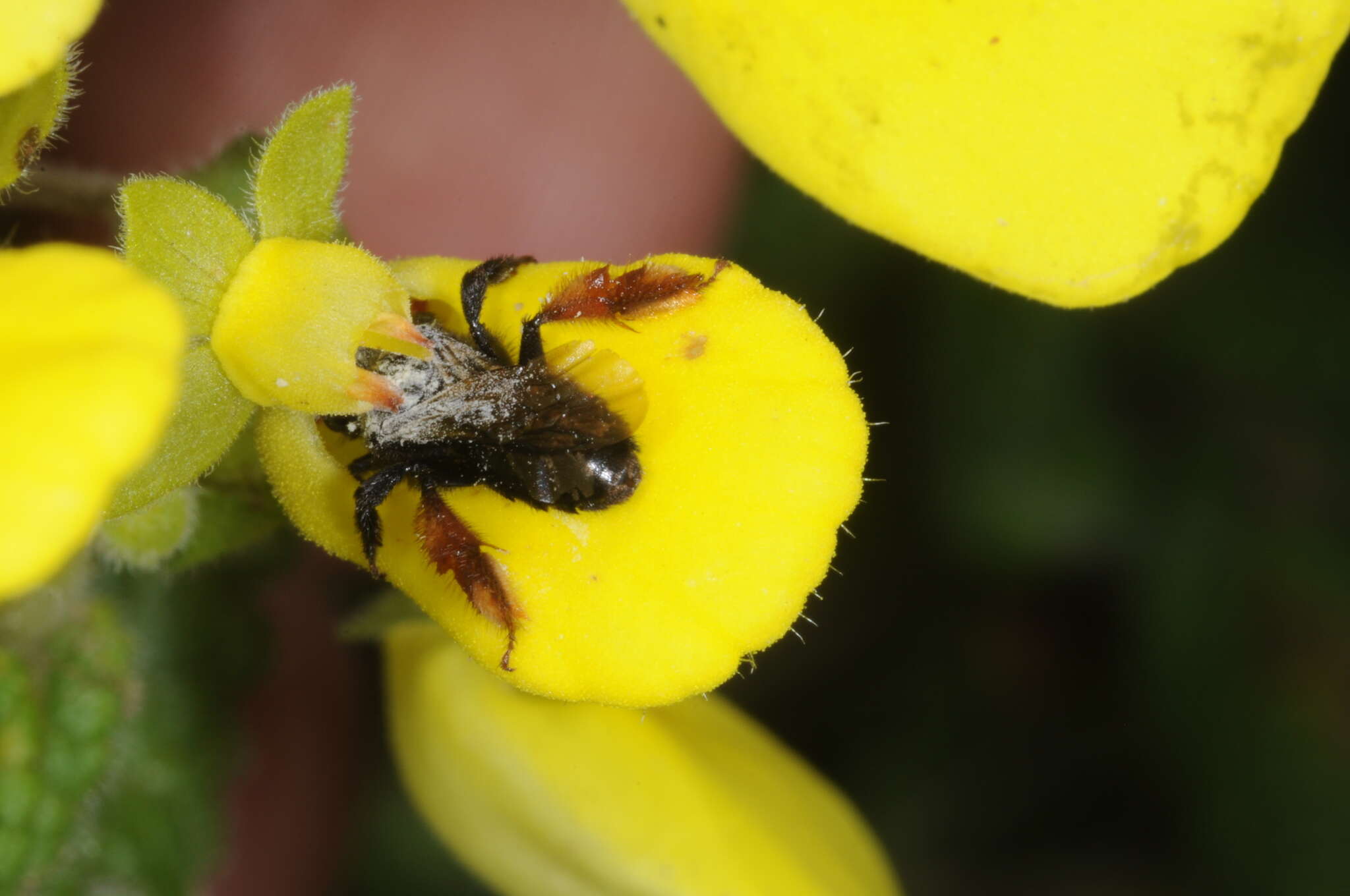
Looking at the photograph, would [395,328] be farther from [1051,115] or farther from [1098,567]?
[1098,567]

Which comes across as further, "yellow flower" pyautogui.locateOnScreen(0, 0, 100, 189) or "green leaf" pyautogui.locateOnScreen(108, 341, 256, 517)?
"green leaf" pyautogui.locateOnScreen(108, 341, 256, 517)

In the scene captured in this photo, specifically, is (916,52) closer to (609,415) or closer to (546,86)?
(609,415)

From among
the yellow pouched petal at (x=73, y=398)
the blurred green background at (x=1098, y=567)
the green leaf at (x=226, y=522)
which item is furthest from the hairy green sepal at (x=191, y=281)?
the blurred green background at (x=1098, y=567)

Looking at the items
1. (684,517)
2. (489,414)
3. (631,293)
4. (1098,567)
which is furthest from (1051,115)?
(1098,567)

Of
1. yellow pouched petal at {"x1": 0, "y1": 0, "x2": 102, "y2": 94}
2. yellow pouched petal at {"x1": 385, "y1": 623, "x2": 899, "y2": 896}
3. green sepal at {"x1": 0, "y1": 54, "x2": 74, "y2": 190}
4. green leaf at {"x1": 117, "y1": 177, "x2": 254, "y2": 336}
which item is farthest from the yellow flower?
yellow pouched petal at {"x1": 385, "y1": 623, "x2": 899, "y2": 896}

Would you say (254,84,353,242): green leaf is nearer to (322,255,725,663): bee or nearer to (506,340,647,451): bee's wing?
(322,255,725,663): bee

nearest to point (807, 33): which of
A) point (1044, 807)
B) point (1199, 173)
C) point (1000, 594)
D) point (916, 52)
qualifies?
point (916, 52)
